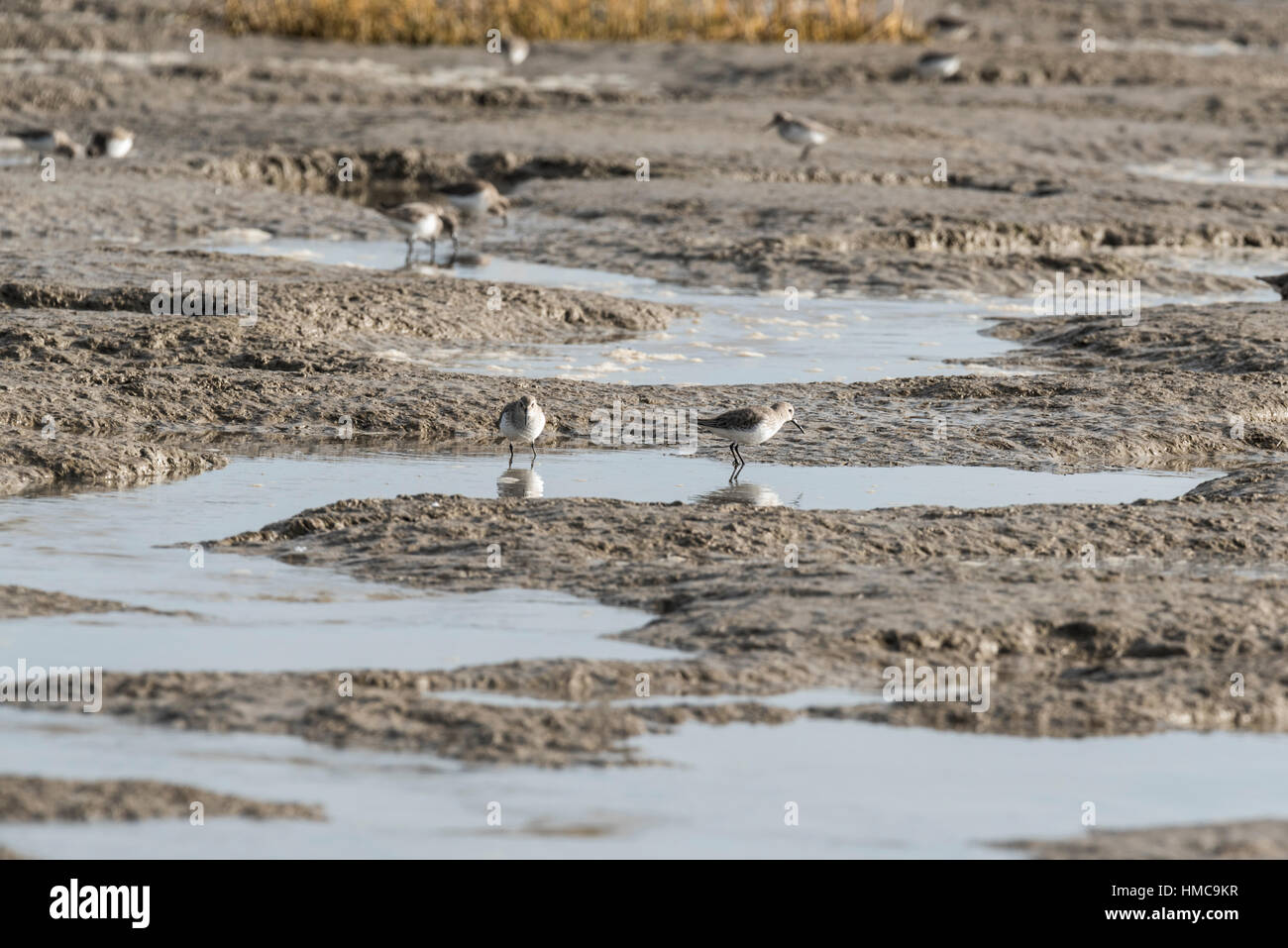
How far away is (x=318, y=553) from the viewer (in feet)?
21.0

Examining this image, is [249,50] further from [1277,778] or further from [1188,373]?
[1277,778]

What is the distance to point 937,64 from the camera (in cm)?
2309

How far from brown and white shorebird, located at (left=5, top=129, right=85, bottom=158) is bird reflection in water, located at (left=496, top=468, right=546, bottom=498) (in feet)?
31.0

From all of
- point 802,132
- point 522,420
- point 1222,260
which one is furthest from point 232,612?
point 802,132

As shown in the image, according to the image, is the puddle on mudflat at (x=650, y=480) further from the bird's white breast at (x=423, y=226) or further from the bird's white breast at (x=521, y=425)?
the bird's white breast at (x=423, y=226)

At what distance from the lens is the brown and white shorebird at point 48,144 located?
1578cm

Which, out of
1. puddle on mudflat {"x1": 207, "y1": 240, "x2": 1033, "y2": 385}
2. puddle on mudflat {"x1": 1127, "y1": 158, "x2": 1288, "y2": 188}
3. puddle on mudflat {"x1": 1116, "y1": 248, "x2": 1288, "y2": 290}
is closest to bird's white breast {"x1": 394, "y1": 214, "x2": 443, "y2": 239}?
puddle on mudflat {"x1": 207, "y1": 240, "x2": 1033, "y2": 385}

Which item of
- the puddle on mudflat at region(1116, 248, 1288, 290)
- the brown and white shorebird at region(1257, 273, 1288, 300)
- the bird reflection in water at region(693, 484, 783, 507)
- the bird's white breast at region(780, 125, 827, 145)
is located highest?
the bird's white breast at region(780, 125, 827, 145)

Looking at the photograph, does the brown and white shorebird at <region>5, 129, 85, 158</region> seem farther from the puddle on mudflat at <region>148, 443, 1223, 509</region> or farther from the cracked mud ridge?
the puddle on mudflat at <region>148, 443, 1223, 509</region>

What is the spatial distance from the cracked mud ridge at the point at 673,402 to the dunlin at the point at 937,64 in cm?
223

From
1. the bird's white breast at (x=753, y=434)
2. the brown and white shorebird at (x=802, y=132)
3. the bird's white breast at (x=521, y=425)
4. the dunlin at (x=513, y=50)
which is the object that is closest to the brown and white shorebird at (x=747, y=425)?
the bird's white breast at (x=753, y=434)

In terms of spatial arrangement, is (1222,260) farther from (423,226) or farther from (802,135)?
(423,226)

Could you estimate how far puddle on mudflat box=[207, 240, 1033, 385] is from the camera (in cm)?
999

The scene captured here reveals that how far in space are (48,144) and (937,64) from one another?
11735 mm
